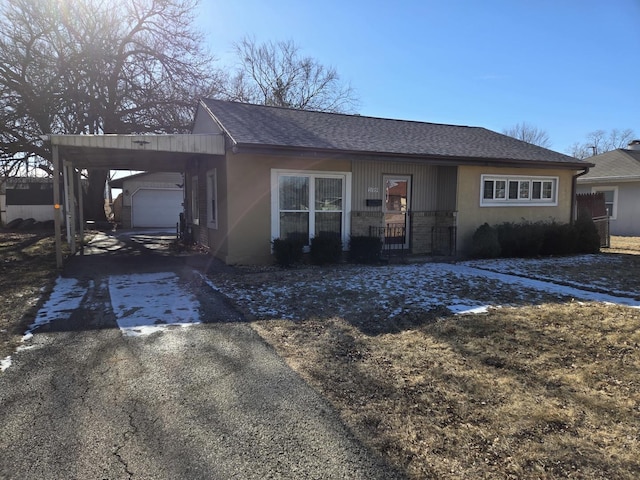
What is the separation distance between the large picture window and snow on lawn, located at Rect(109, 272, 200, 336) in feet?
9.46

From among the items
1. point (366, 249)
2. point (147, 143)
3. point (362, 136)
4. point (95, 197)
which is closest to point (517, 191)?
point (362, 136)

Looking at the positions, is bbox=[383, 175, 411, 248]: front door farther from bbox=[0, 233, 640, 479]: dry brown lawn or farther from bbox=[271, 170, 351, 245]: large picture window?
bbox=[0, 233, 640, 479]: dry brown lawn

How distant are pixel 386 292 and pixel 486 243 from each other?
213 inches

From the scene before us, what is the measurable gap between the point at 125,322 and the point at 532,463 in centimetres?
477

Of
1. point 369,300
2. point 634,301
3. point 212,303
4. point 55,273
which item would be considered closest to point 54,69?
point 55,273

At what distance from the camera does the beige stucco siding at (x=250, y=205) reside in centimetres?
949

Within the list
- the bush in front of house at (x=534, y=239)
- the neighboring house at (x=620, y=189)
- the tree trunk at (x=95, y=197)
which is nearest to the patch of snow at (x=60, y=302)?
the bush in front of house at (x=534, y=239)

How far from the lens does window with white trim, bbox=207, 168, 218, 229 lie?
11039 millimetres

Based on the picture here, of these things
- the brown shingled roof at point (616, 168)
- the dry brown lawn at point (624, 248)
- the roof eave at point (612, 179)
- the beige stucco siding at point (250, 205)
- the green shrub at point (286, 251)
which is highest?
the brown shingled roof at point (616, 168)

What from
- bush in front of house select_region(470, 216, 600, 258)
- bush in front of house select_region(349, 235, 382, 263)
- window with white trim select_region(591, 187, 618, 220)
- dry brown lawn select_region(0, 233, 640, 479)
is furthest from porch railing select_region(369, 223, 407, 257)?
window with white trim select_region(591, 187, 618, 220)

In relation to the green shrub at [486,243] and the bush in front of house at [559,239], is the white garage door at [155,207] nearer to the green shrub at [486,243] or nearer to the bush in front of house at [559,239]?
the green shrub at [486,243]

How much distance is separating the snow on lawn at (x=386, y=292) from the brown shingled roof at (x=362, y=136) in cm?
306

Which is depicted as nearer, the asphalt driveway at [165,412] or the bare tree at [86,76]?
the asphalt driveway at [165,412]

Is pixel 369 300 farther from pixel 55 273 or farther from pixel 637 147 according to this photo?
pixel 637 147
